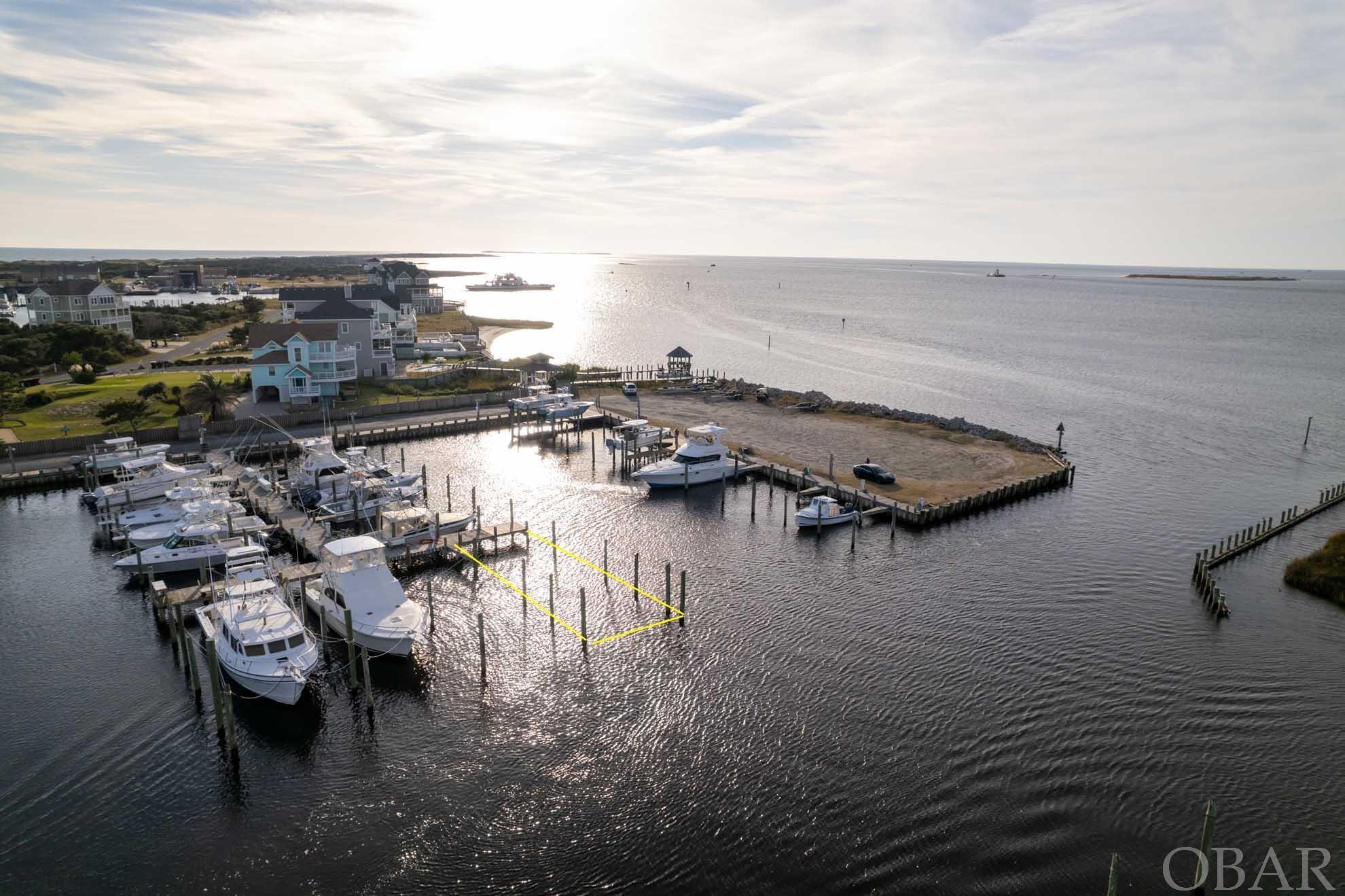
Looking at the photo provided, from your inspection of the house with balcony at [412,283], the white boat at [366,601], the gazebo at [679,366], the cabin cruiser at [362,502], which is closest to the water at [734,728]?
the white boat at [366,601]

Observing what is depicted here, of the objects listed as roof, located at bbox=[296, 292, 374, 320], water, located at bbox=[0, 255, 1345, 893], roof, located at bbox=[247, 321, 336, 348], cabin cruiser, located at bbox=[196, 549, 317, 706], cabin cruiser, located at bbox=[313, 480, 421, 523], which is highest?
roof, located at bbox=[296, 292, 374, 320]

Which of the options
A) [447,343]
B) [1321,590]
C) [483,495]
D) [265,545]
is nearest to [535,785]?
[265,545]

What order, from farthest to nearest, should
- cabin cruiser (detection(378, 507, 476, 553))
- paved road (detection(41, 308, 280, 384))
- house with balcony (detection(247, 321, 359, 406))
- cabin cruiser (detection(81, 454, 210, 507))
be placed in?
paved road (detection(41, 308, 280, 384))
house with balcony (detection(247, 321, 359, 406))
cabin cruiser (detection(81, 454, 210, 507))
cabin cruiser (detection(378, 507, 476, 553))

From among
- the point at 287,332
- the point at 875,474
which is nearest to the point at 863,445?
the point at 875,474

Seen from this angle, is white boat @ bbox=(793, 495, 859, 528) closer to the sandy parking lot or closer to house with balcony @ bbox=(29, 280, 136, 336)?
the sandy parking lot

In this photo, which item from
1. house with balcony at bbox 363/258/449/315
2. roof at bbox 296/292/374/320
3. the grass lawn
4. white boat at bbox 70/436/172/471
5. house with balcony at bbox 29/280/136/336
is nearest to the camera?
white boat at bbox 70/436/172/471

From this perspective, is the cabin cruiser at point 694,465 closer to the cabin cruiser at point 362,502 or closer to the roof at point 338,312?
the cabin cruiser at point 362,502

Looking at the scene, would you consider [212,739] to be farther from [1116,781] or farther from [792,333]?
[792,333]

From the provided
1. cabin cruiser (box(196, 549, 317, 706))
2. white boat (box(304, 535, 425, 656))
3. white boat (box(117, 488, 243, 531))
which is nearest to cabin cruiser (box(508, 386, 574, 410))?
white boat (box(117, 488, 243, 531))
